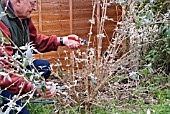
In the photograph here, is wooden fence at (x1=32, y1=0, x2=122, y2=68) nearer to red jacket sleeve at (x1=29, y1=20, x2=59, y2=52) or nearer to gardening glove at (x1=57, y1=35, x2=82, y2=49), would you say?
red jacket sleeve at (x1=29, y1=20, x2=59, y2=52)

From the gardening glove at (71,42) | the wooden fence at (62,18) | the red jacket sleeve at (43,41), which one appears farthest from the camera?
the wooden fence at (62,18)

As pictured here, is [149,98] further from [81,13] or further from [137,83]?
[81,13]

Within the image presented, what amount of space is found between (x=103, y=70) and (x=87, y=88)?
0.73ft

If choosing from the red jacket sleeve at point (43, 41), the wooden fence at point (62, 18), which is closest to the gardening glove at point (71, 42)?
the red jacket sleeve at point (43, 41)

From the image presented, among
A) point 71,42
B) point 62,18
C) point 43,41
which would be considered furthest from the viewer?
point 62,18

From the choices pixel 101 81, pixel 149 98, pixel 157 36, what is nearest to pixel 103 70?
pixel 101 81

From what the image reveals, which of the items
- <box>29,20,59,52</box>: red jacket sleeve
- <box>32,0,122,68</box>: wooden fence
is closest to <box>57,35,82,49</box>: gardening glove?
<box>29,20,59,52</box>: red jacket sleeve

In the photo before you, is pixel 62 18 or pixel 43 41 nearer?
pixel 43 41

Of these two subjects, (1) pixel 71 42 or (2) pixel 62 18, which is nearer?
(1) pixel 71 42

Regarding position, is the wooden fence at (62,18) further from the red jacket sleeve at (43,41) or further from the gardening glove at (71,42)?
the gardening glove at (71,42)

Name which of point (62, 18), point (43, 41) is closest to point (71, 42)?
point (43, 41)

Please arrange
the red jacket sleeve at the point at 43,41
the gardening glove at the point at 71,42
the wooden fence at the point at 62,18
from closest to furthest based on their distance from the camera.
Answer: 1. the gardening glove at the point at 71,42
2. the red jacket sleeve at the point at 43,41
3. the wooden fence at the point at 62,18

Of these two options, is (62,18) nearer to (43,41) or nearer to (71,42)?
(43,41)

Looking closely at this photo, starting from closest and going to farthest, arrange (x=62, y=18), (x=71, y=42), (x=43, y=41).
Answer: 1. (x=71, y=42)
2. (x=43, y=41)
3. (x=62, y=18)
